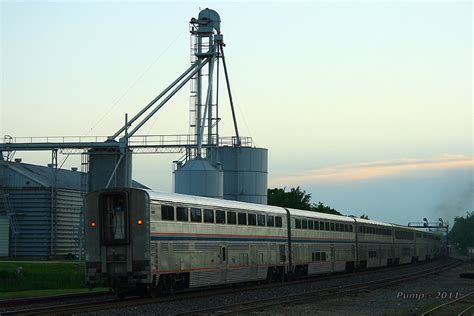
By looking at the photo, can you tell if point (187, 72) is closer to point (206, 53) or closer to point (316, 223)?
point (206, 53)

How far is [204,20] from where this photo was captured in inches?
2744

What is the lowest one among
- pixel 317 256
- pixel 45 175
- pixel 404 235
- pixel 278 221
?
pixel 317 256

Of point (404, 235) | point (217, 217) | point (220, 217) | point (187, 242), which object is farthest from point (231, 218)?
point (404, 235)

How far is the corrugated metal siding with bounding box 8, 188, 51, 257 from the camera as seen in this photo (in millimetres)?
73062

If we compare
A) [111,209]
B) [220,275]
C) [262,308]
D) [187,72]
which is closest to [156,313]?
[262,308]

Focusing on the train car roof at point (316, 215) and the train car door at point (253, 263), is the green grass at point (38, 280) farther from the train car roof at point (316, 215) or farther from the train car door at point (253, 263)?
the train car roof at point (316, 215)

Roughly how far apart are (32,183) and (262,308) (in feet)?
177

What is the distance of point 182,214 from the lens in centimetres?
2945

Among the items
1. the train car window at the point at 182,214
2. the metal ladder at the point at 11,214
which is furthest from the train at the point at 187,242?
the metal ladder at the point at 11,214

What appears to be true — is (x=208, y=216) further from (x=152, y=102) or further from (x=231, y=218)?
(x=152, y=102)

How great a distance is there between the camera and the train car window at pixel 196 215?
99.2 ft

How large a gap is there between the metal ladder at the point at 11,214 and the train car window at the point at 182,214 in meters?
47.6

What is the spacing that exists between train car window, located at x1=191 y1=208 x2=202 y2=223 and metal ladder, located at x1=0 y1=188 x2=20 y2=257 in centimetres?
4675

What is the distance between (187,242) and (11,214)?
157 feet
